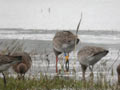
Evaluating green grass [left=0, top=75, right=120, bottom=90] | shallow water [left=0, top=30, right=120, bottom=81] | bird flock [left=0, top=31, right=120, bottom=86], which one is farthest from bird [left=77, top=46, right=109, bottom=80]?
green grass [left=0, top=75, right=120, bottom=90]

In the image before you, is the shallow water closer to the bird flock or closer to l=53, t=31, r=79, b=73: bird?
the bird flock

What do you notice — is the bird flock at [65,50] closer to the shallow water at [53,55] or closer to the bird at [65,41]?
the bird at [65,41]

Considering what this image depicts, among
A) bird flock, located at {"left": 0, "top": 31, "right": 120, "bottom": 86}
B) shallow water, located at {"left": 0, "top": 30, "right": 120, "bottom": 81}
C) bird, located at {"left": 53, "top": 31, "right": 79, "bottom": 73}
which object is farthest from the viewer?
bird, located at {"left": 53, "top": 31, "right": 79, "bottom": 73}

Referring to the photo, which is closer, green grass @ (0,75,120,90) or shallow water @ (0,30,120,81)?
green grass @ (0,75,120,90)

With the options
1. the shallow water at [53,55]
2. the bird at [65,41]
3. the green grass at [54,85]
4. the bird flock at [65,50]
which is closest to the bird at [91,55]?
the bird flock at [65,50]

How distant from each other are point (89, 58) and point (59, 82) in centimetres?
154

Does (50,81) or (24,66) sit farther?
(24,66)

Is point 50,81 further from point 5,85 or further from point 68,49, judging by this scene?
point 68,49

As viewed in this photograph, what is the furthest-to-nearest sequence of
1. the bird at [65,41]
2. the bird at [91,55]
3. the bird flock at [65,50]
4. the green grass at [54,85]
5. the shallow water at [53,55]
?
Answer: the bird at [65,41]
the shallow water at [53,55]
the bird at [91,55]
the bird flock at [65,50]
the green grass at [54,85]

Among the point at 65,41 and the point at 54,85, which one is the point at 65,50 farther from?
the point at 54,85

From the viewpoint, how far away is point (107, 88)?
7.67m

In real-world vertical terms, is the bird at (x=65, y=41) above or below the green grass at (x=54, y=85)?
below

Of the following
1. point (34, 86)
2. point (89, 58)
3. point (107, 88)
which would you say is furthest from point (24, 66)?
point (107, 88)

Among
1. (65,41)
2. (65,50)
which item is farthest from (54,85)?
(65,50)
